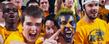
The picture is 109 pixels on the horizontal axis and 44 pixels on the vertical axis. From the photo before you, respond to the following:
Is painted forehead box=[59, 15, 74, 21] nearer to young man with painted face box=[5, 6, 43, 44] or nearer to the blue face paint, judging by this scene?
the blue face paint

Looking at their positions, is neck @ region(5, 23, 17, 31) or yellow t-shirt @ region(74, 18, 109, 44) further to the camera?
yellow t-shirt @ region(74, 18, 109, 44)

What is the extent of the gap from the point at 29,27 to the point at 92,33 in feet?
1.39

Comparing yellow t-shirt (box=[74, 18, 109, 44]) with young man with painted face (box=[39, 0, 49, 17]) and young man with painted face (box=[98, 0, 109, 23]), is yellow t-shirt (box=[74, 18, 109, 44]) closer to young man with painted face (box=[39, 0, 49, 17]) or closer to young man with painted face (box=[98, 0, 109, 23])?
young man with painted face (box=[98, 0, 109, 23])

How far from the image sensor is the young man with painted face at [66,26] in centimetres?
207

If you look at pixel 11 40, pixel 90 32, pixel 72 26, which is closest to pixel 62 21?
pixel 72 26

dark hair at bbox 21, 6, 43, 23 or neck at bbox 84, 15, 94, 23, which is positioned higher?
dark hair at bbox 21, 6, 43, 23

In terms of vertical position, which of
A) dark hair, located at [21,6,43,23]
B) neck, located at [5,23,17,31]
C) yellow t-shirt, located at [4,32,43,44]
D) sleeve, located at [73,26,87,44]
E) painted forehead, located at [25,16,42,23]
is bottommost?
sleeve, located at [73,26,87,44]

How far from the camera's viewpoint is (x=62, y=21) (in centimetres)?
208

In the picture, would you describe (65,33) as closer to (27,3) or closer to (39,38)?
(39,38)

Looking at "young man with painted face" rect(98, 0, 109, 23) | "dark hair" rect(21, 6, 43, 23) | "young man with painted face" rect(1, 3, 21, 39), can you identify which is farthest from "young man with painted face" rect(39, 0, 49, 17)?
"young man with painted face" rect(98, 0, 109, 23)

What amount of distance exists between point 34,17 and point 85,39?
366 millimetres

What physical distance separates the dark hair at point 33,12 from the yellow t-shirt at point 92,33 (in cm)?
27

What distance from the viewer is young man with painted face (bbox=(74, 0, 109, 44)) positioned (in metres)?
2.10

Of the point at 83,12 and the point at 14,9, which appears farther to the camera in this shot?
the point at 83,12
